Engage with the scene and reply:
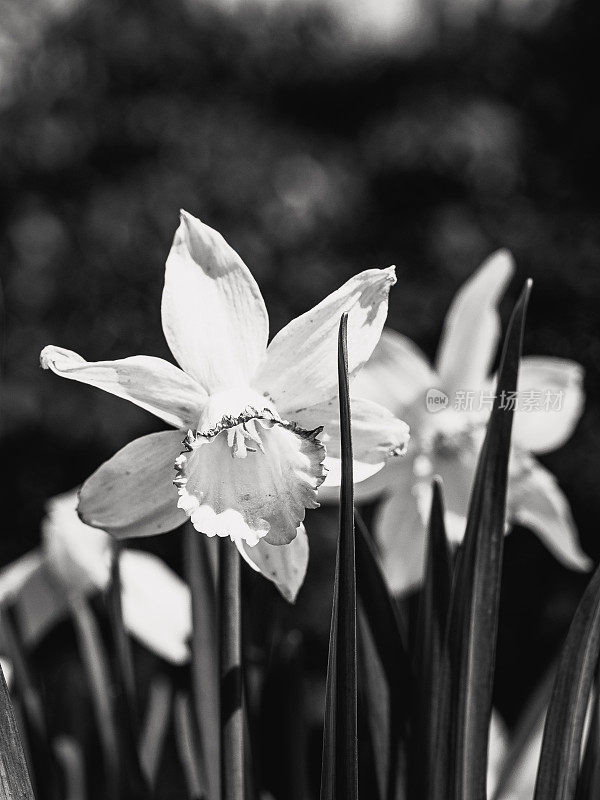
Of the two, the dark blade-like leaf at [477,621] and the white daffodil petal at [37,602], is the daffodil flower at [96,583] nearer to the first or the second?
the white daffodil petal at [37,602]

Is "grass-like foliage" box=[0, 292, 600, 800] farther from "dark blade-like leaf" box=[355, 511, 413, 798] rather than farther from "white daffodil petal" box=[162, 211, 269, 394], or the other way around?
"white daffodil petal" box=[162, 211, 269, 394]

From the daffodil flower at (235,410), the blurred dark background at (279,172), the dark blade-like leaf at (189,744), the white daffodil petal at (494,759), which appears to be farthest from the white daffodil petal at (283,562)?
the blurred dark background at (279,172)

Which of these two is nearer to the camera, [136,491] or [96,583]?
[136,491]

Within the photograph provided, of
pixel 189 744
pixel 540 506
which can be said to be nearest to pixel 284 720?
pixel 189 744

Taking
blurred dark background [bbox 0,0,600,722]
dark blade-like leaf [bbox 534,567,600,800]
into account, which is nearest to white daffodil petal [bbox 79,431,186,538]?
dark blade-like leaf [bbox 534,567,600,800]

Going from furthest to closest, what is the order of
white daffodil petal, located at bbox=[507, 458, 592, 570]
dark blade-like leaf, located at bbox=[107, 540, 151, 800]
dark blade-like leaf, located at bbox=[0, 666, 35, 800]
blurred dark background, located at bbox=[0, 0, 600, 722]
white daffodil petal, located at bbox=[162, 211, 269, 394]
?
blurred dark background, located at bbox=[0, 0, 600, 722] < white daffodil petal, located at bbox=[507, 458, 592, 570] < dark blade-like leaf, located at bbox=[107, 540, 151, 800] < white daffodil petal, located at bbox=[162, 211, 269, 394] < dark blade-like leaf, located at bbox=[0, 666, 35, 800]

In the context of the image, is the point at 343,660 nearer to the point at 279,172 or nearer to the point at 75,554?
the point at 75,554

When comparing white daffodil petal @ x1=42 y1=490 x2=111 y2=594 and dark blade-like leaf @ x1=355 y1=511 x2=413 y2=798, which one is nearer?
dark blade-like leaf @ x1=355 y1=511 x2=413 y2=798
